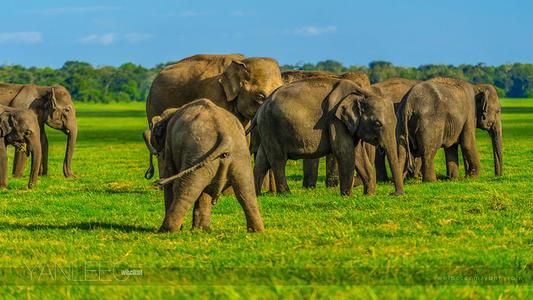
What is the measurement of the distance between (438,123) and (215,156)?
363 inches

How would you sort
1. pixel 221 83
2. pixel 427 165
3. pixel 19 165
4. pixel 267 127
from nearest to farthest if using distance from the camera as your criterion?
pixel 267 127
pixel 221 83
pixel 427 165
pixel 19 165

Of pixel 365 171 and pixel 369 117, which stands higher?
pixel 369 117

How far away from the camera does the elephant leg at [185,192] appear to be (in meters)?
10.9

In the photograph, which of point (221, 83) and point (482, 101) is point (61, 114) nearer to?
point (221, 83)

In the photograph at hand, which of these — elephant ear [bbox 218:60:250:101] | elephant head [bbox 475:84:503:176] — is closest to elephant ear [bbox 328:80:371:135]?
elephant ear [bbox 218:60:250:101]

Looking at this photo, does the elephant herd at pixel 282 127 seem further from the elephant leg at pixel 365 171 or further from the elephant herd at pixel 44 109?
the elephant herd at pixel 44 109

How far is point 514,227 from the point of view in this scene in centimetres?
1202

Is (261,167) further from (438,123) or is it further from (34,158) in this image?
(34,158)

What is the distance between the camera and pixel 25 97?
2378 cm

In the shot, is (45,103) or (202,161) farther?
(45,103)

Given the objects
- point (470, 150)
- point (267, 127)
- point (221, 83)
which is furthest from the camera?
point (470, 150)

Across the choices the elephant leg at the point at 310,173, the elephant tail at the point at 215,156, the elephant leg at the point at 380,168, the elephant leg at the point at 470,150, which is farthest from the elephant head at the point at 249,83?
the elephant tail at the point at 215,156

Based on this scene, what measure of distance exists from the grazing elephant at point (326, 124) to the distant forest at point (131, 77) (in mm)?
139552

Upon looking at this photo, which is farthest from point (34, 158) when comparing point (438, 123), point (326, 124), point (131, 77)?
point (131, 77)
